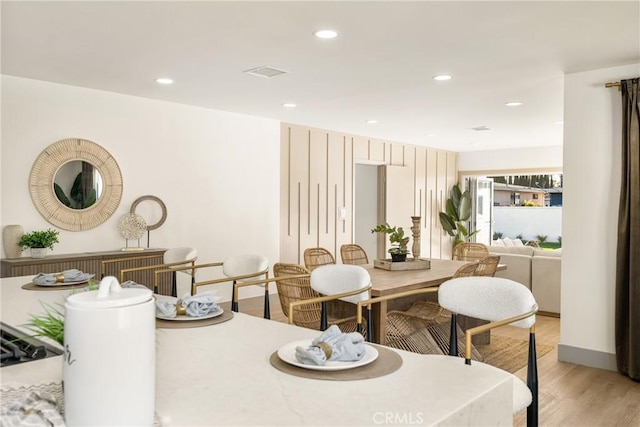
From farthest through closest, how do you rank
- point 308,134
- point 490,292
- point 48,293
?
point 308,134 → point 48,293 → point 490,292

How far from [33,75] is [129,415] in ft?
14.3

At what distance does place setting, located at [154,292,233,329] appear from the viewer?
1.77m

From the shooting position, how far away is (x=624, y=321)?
4.01 m

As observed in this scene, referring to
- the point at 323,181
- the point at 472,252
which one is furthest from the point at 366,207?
the point at 472,252

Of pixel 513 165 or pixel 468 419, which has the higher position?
pixel 513 165

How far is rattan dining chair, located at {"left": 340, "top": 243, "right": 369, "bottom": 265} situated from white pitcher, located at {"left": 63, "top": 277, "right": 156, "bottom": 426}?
17.1ft

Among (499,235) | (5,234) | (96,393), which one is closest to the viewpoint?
(96,393)

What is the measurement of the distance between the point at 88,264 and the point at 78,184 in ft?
2.67

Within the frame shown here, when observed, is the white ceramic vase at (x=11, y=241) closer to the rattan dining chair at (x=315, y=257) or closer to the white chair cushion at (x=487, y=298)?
the rattan dining chair at (x=315, y=257)

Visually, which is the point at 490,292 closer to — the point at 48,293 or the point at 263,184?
the point at 48,293

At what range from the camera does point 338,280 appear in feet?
8.94

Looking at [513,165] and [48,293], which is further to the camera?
[513,165]

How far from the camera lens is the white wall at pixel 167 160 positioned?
14.9ft

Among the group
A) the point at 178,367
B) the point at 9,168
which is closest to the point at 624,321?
the point at 178,367
